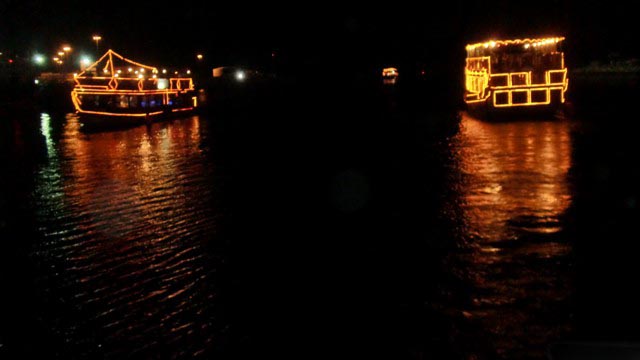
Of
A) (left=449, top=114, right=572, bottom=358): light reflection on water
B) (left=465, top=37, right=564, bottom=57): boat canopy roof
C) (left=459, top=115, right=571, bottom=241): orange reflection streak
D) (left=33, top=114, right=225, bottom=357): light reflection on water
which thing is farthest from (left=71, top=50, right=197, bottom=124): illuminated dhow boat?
(left=449, top=114, right=572, bottom=358): light reflection on water

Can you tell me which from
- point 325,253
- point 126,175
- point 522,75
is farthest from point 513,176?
point 522,75

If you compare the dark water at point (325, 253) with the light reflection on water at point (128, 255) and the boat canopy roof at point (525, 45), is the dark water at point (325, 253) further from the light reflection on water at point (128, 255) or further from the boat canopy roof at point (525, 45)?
the boat canopy roof at point (525, 45)

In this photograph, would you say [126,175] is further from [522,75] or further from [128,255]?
[522,75]

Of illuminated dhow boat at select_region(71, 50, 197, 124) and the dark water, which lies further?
illuminated dhow boat at select_region(71, 50, 197, 124)

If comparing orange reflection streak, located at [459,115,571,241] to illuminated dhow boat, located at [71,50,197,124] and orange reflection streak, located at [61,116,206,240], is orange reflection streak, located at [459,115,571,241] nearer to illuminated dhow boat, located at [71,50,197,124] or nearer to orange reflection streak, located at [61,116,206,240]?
orange reflection streak, located at [61,116,206,240]

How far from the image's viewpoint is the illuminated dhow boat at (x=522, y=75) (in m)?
27.0

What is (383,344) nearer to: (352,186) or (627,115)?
(352,186)

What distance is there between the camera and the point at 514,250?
9.05m

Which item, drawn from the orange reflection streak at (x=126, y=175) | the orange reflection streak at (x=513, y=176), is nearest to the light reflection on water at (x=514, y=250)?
the orange reflection streak at (x=513, y=176)

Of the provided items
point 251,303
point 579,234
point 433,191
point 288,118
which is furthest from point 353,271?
point 288,118

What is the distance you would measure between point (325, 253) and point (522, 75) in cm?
1999

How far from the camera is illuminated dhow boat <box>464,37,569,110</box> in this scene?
27.0 m

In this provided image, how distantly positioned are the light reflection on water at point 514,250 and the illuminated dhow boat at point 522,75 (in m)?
9.32

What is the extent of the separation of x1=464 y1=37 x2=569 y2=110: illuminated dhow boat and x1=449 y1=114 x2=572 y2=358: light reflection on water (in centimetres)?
932
